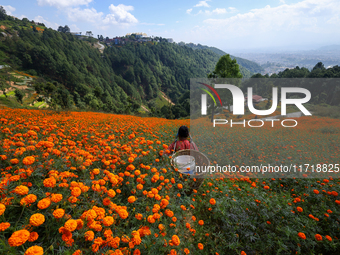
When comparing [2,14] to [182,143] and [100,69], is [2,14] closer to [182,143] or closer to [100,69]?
[100,69]

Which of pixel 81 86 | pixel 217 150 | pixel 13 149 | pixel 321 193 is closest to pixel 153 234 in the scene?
pixel 13 149

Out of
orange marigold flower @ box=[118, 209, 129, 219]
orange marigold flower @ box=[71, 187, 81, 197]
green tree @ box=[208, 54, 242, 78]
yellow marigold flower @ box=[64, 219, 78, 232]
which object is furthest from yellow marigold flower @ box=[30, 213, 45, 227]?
green tree @ box=[208, 54, 242, 78]

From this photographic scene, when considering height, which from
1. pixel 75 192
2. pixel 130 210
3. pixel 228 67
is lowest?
pixel 130 210

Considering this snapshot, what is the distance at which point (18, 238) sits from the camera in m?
1.06

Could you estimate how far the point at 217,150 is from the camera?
20.5 ft

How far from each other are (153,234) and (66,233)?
84 cm

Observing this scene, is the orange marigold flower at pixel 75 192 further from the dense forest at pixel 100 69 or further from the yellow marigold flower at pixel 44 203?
the dense forest at pixel 100 69

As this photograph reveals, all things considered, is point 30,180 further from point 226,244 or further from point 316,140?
point 316,140

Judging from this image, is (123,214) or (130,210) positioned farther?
(130,210)

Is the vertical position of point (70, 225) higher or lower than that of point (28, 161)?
lower

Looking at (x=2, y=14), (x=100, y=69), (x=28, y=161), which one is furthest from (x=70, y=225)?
(x=2, y=14)

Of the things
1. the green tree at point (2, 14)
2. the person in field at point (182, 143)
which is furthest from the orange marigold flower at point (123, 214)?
the green tree at point (2, 14)

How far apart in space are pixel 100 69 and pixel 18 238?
362ft

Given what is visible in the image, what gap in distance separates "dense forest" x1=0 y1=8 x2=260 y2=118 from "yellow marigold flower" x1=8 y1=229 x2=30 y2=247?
27.0 metres
